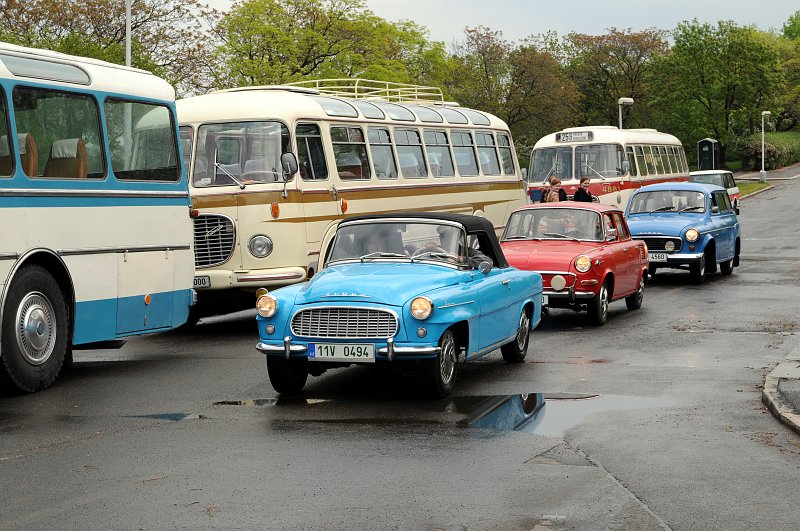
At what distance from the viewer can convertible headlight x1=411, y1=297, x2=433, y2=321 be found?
10477 mm

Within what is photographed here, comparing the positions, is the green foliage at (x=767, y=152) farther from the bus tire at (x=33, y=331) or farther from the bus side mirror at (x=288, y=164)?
the bus tire at (x=33, y=331)

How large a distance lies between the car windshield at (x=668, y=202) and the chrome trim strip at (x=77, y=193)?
12.4 metres

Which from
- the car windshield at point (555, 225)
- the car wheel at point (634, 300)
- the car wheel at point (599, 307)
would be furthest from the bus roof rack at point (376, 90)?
the car wheel at point (599, 307)

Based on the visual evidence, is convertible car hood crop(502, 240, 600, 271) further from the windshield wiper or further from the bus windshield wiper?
the windshield wiper

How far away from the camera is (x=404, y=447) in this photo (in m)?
8.60

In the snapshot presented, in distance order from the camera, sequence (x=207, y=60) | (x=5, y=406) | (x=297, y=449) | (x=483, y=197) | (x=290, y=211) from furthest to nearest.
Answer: (x=207, y=60)
(x=483, y=197)
(x=290, y=211)
(x=5, y=406)
(x=297, y=449)

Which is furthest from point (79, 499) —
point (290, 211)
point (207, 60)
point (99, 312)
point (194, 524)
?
point (207, 60)

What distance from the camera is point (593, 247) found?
17.3 m

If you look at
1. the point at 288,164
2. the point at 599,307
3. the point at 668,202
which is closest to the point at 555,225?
the point at 599,307

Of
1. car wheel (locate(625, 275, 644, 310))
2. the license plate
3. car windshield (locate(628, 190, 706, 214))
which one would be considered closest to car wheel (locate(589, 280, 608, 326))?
car wheel (locate(625, 275, 644, 310))

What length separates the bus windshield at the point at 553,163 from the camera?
37.7 meters

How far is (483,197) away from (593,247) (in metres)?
7.02

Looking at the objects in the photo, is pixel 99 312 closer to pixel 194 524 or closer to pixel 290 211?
pixel 290 211

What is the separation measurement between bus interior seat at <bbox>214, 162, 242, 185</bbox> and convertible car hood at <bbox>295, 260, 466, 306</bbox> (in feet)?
17.6
